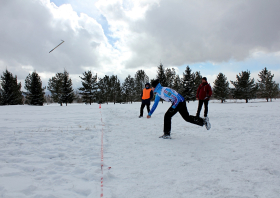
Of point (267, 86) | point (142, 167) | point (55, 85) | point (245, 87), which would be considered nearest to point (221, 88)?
point (245, 87)

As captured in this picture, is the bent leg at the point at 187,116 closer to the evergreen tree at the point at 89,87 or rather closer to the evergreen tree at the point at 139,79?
the evergreen tree at the point at 89,87

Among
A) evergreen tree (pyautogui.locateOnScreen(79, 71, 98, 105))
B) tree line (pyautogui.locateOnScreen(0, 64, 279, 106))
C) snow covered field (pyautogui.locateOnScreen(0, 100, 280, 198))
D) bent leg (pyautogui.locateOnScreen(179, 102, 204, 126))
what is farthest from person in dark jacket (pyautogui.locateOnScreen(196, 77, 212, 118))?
evergreen tree (pyautogui.locateOnScreen(79, 71, 98, 105))

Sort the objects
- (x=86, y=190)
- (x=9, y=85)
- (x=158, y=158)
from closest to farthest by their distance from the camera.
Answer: (x=86, y=190)
(x=158, y=158)
(x=9, y=85)

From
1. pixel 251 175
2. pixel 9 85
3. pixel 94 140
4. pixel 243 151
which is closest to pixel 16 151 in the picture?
pixel 94 140

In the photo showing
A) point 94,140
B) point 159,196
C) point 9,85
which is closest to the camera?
point 159,196

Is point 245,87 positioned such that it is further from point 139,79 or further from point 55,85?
point 55,85

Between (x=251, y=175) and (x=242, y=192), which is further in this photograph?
(x=251, y=175)

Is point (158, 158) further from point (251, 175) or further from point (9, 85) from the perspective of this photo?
point (9, 85)

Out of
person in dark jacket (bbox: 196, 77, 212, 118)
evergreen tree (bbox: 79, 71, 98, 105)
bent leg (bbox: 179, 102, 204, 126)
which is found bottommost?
bent leg (bbox: 179, 102, 204, 126)

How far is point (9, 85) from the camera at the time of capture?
3388 cm

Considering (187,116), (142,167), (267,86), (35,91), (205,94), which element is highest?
(267,86)

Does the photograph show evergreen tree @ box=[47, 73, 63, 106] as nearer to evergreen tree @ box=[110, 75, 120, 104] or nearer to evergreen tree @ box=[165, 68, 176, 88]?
evergreen tree @ box=[110, 75, 120, 104]

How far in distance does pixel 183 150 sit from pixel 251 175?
1346 millimetres

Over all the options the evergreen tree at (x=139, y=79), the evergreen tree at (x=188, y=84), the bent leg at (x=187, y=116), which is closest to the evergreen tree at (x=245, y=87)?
the evergreen tree at (x=188, y=84)
